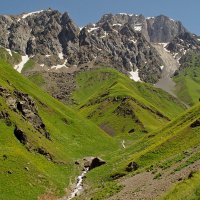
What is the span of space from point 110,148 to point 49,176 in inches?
2421

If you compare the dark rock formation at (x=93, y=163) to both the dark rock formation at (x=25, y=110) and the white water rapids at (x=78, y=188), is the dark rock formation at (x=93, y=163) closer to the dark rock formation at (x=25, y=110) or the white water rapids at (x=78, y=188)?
the white water rapids at (x=78, y=188)

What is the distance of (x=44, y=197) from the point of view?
2598 inches

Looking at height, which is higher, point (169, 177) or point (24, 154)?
point (24, 154)

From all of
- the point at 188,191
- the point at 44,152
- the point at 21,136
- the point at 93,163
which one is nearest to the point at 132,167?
the point at 93,163

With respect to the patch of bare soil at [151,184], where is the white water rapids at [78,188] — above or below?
above

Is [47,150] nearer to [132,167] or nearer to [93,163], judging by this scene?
[93,163]

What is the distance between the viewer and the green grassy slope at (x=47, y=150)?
222 ft

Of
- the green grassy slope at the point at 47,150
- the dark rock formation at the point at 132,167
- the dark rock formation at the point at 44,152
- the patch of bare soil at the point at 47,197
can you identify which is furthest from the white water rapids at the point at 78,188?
the dark rock formation at the point at 132,167

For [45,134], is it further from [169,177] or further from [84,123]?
[169,177]

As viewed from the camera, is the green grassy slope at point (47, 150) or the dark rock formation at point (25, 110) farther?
the dark rock formation at point (25, 110)

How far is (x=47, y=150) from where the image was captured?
92625 millimetres

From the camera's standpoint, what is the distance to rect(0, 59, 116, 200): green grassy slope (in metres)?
67.8

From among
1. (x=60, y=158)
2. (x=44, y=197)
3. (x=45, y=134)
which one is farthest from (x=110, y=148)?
(x=44, y=197)

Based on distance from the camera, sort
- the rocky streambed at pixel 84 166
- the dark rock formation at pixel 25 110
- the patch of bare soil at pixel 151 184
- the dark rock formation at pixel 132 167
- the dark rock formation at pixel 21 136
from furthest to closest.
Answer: the dark rock formation at pixel 25 110, the dark rock formation at pixel 21 136, the dark rock formation at pixel 132 167, the rocky streambed at pixel 84 166, the patch of bare soil at pixel 151 184
